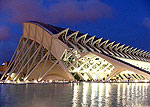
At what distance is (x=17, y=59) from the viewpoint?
212 ft

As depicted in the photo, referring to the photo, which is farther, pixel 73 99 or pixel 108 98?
pixel 108 98

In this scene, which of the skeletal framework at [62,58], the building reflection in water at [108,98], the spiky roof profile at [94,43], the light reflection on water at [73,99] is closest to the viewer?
the light reflection on water at [73,99]

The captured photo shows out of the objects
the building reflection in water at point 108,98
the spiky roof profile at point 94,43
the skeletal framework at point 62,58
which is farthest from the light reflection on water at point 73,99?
the spiky roof profile at point 94,43

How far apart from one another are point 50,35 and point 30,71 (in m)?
11.4

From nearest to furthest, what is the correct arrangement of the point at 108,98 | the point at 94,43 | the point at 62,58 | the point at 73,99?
1. the point at 73,99
2. the point at 108,98
3. the point at 62,58
4. the point at 94,43

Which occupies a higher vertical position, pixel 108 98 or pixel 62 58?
pixel 62 58

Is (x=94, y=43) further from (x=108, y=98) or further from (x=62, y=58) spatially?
(x=108, y=98)

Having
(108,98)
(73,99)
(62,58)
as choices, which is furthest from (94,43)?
(73,99)

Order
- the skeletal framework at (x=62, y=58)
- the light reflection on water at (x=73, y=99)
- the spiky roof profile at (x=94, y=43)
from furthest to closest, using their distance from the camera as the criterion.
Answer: the spiky roof profile at (x=94, y=43) → the skeletal framework at (x=62, y=58) → the light reflection on water at (x=73, y=99)

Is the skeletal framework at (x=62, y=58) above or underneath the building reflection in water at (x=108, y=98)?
above

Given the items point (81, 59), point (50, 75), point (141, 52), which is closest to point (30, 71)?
point (50, 75)

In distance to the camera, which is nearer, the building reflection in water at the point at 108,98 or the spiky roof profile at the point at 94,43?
the building reflection in water at the point at 108,98

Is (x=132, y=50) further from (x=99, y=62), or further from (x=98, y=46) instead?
(x=99, y=62)

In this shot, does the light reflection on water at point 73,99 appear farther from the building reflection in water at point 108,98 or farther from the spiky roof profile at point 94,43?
the spiky roof profile at point 94,43
